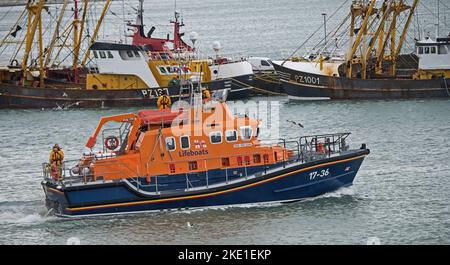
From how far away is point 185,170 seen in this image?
102 ft

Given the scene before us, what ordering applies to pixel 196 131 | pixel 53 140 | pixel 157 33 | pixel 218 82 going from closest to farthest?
pixel 196 131 → pixel 53 140 → pixel 218 82 → pixel 157 33

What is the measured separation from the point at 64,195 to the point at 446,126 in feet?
75.6

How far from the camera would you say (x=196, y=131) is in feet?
102

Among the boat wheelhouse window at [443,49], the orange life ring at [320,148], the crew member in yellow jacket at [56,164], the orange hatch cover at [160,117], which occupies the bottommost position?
the crew member in yellow jacket at [56,164]

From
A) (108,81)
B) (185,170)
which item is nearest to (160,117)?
(185,170)

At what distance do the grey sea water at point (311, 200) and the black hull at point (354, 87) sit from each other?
0.77 m

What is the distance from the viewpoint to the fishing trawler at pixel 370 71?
5631 cm

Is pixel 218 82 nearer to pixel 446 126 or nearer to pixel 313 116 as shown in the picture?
pixel 313 116

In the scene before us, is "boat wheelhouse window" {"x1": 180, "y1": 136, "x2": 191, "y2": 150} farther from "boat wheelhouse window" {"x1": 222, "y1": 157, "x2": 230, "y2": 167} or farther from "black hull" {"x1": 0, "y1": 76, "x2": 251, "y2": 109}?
"black hull" {"x1": 0, "y1": 76, "x2": 251, "y2": 109}

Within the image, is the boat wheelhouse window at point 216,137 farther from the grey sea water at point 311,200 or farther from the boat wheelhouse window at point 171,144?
the grey sea water at point 311,200

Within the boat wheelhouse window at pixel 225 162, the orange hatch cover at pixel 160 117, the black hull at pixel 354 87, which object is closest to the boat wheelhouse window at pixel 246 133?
the boat wheelhouse window at pixel 225 162

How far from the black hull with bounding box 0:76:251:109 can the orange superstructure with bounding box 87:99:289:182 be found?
81.8ft

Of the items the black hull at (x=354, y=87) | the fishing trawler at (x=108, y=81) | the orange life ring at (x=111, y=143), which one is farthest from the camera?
the black hull at (x=354, y=87)
